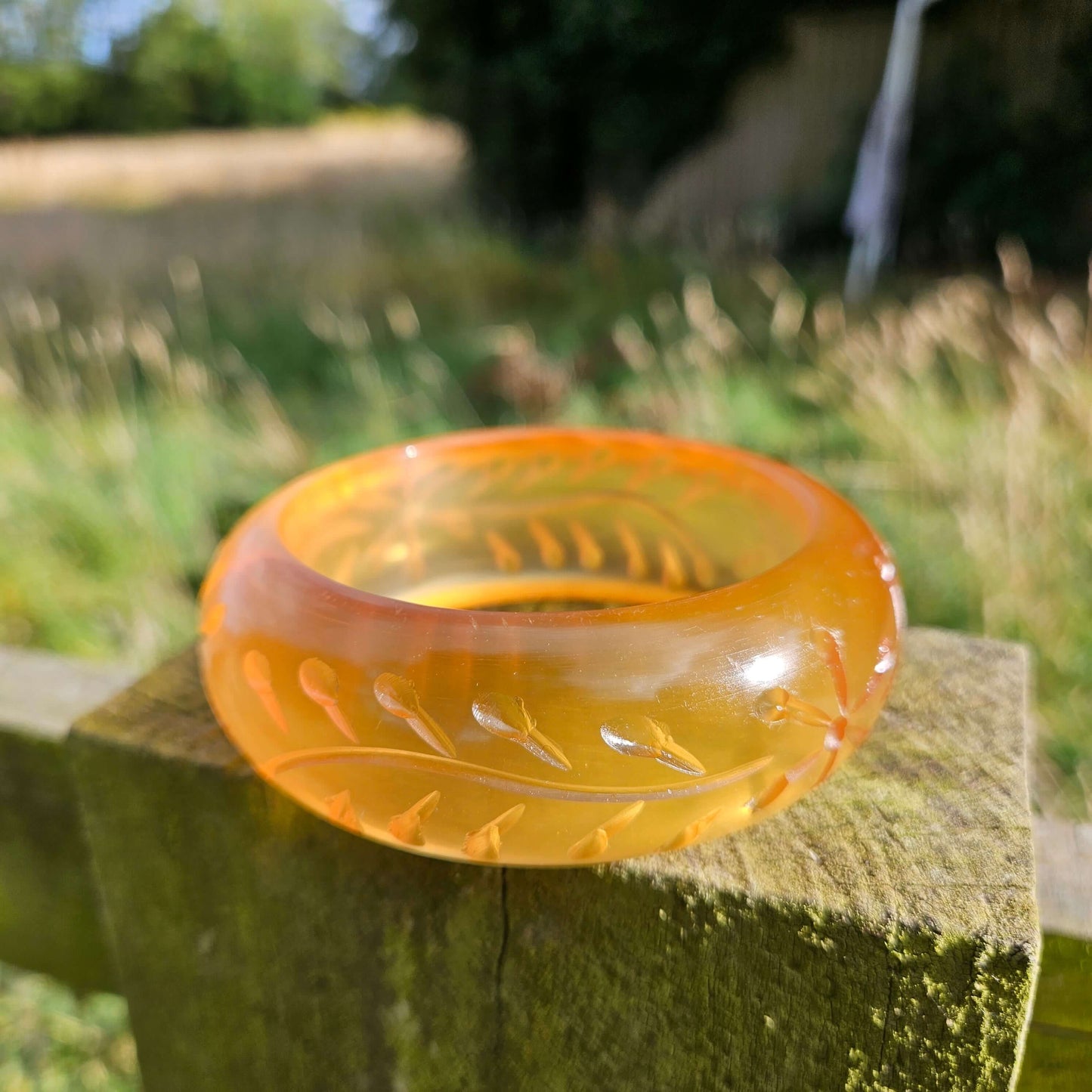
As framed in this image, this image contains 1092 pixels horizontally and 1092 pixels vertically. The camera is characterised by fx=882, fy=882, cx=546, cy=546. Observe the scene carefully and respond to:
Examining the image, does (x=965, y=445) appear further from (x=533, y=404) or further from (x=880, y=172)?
(x=880, y=172)

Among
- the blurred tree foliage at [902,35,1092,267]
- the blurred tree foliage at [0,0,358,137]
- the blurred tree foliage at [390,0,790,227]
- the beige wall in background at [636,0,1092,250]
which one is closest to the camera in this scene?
the blurred tree foliage at [902,35,1092,267]

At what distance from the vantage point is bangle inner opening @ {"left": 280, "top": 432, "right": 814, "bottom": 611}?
0.83 m

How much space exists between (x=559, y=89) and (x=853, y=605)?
5.57 m

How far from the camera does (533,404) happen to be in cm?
288

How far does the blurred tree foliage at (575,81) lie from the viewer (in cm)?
521

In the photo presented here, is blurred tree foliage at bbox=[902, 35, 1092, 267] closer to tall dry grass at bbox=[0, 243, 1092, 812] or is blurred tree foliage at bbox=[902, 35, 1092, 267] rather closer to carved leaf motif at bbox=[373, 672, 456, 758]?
tall dry grass at bbox=[0, 243, 1092, 812]

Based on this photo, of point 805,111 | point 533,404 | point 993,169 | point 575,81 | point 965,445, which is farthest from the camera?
point 805,111

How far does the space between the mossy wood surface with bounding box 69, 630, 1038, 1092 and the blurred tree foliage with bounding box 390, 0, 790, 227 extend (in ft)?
17.5

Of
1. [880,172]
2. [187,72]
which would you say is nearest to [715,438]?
[880,172]

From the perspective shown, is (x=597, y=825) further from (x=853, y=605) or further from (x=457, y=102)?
(x=457, y=102)

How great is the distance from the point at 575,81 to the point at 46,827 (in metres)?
5.53

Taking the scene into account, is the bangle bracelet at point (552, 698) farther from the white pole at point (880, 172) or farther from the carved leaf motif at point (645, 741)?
the white pole at point (880, 172)

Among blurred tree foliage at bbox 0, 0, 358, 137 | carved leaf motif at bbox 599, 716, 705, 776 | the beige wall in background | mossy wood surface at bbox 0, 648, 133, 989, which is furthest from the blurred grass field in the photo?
blurred tree foliage at bbox 0, 0, 358, 137

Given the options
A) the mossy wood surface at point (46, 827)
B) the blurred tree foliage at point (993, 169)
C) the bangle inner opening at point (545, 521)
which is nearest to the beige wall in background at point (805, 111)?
the blurred tree foliage at point (993, 169)
